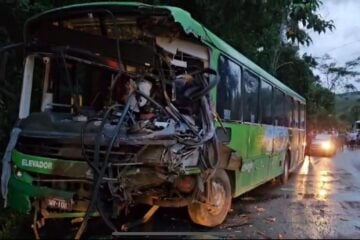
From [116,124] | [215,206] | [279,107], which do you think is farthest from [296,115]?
[116,124]

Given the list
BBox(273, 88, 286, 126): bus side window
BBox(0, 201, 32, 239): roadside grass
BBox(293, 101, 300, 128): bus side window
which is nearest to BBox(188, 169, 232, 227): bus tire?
BBox(0, 201, 32, 239): roadside grass

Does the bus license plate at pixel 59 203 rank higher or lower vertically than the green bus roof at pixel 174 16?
lower

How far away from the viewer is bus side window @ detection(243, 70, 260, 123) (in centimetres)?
947

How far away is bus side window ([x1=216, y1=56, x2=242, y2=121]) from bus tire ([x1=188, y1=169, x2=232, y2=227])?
962 mm

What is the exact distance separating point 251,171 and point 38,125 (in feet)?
14.7

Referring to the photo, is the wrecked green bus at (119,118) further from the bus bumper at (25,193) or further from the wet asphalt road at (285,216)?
the wet asphalt road at (285,216)

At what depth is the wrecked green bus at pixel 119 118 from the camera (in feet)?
20.4

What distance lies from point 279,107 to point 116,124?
7.63m

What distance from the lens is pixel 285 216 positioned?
8992 millimetres

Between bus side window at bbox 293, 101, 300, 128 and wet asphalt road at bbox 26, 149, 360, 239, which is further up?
bus side window at bbox 293, 101, 300, 128

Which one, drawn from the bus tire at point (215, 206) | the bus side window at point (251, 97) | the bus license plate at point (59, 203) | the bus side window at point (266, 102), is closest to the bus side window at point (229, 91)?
the bus side window at point (251, 97)

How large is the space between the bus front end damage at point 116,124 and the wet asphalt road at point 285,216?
0.56 m

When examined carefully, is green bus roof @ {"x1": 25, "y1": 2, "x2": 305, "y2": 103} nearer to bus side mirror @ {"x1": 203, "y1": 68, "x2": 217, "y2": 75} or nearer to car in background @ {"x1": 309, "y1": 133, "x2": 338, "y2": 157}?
bus side mirror @ {"x1": 203, "y1": 68, "x2": 217, "y2": 75}

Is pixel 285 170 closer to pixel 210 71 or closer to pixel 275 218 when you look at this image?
pixel 275 218
